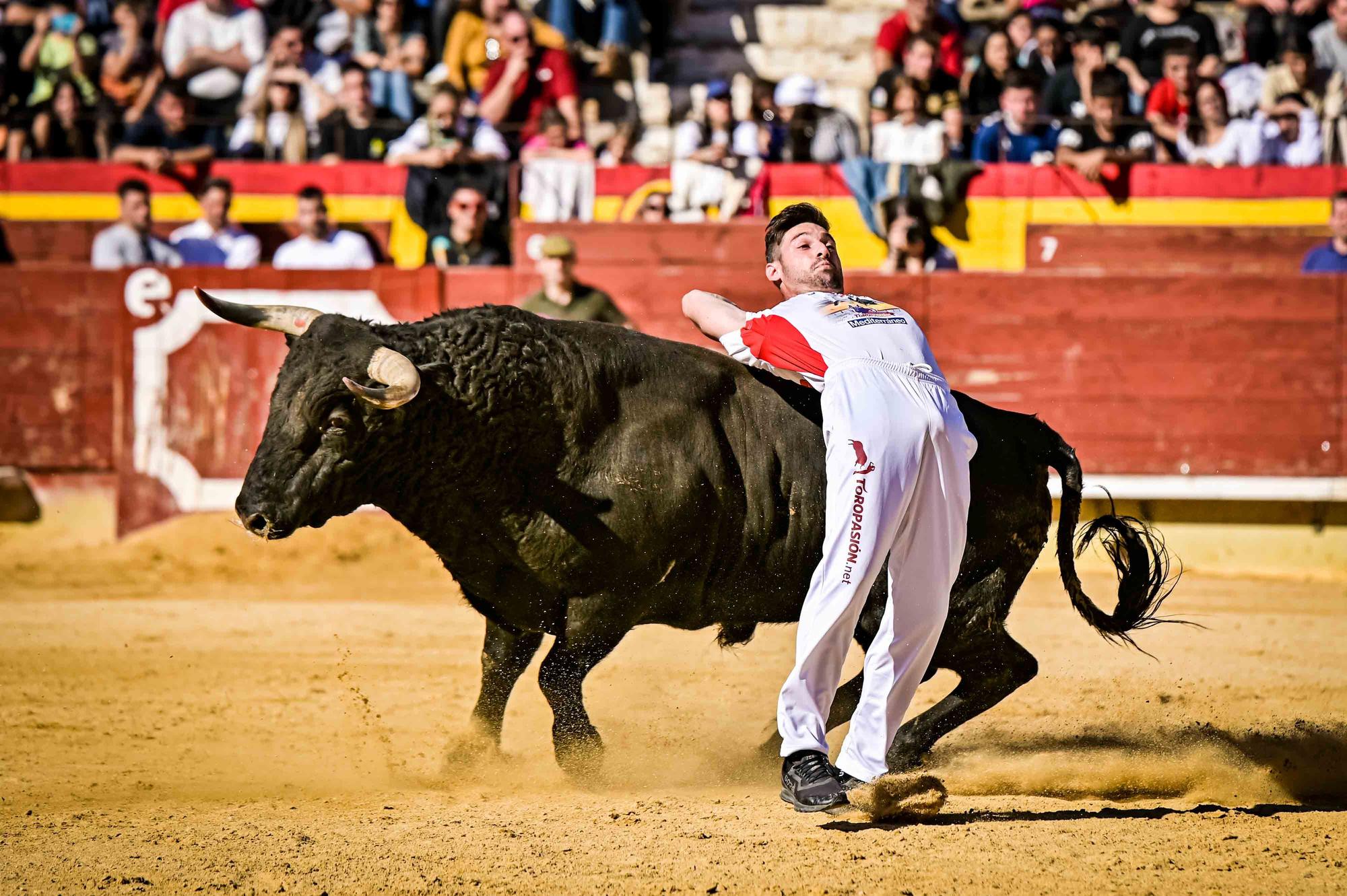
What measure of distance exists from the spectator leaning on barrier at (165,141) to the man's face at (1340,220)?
685cm

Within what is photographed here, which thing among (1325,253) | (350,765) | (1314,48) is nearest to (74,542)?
(350,765)

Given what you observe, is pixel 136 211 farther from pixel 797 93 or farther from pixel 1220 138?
pixel 1220 138

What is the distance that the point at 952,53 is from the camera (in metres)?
10.7

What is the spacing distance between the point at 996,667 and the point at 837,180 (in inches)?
216

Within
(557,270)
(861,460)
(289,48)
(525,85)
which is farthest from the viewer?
(289,48)

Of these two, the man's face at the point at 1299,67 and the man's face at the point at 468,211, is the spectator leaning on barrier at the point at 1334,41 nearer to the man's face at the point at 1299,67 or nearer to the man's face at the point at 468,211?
the man's face at the point at 1299,67

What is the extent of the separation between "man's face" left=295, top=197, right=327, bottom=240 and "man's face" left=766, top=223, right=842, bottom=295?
5.84 metres

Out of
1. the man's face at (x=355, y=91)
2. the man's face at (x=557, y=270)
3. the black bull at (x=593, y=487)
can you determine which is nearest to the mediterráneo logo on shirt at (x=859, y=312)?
the black bull at (x=593, y=487)

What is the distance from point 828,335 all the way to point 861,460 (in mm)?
355

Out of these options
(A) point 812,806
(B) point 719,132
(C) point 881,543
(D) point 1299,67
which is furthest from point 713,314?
(D) point 1299,67

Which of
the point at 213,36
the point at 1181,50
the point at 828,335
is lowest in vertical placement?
the point at 828,335

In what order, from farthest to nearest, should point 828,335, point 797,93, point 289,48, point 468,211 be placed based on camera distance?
point 289,48, point 797,93, point 468,211, point 828,335

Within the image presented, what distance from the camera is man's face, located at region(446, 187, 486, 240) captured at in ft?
30.4

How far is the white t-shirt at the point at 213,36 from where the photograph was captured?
10.7m
